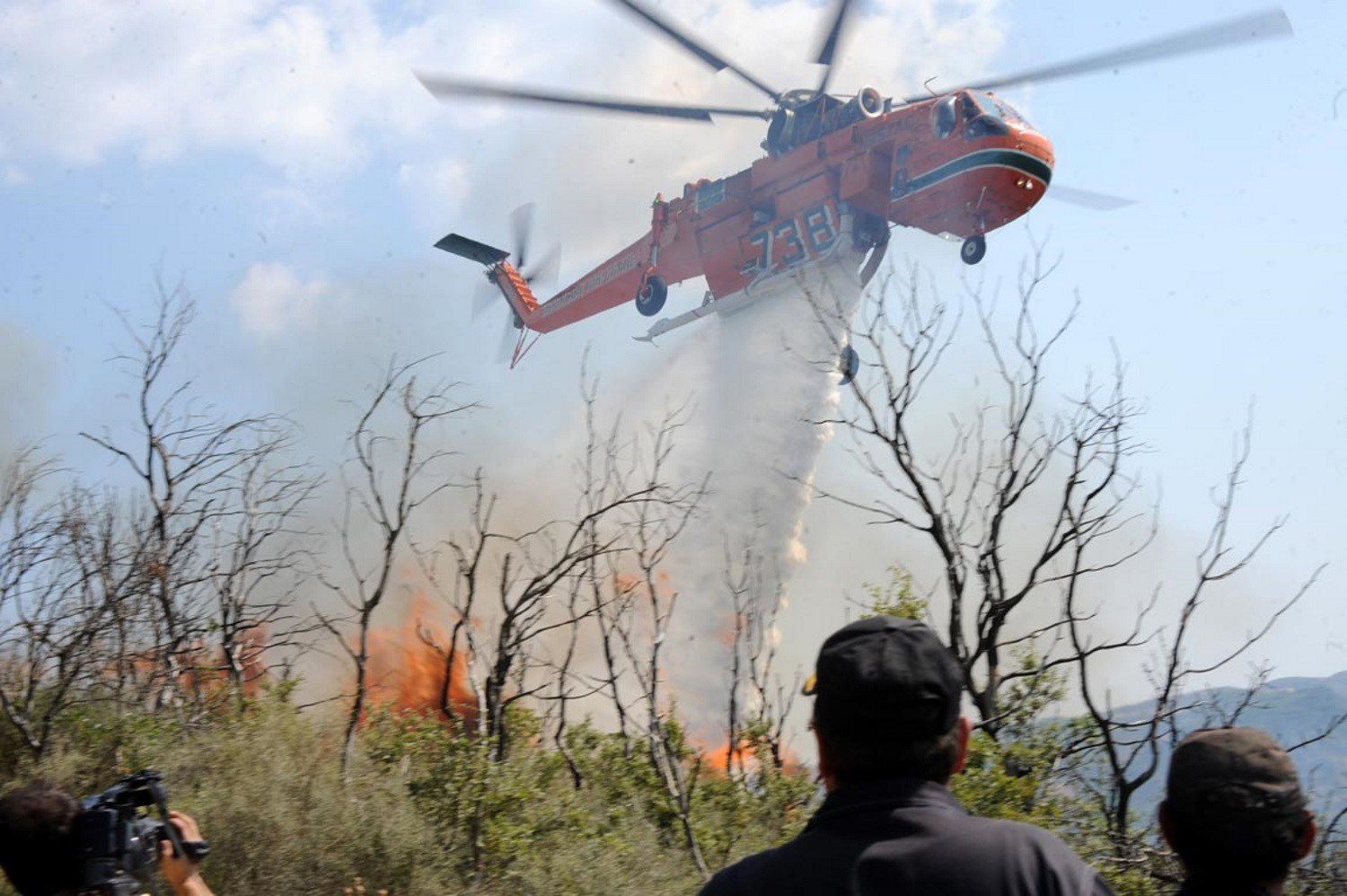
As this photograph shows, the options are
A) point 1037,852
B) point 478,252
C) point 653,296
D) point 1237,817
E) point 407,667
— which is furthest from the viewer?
point 478,252

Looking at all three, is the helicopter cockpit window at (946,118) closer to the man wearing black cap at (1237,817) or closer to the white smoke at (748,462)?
the white smoke at (748,462)

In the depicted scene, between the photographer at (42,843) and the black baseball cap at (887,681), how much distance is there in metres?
1.75

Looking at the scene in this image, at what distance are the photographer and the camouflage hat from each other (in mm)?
2292

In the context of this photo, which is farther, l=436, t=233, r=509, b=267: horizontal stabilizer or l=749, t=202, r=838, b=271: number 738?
l=436, t=233, r=509, b=267: horizontal stabilizer

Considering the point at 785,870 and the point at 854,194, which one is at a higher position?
the point at 854,194

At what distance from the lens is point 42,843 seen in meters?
3.11

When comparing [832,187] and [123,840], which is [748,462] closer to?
[832,187]

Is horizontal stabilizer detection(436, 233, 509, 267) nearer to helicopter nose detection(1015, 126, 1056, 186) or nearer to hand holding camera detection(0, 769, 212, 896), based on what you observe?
helicopter nose detection(1015, 126, 1056, 186)

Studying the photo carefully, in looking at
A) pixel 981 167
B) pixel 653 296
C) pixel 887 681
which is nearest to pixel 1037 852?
pixel 887 681

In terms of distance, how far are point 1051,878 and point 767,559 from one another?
24653 mm

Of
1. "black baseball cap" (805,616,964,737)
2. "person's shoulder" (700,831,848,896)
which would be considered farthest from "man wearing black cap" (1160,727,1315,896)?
"person's shoulder" (700,831,848,896)

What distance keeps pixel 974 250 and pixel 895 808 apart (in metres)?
20.1

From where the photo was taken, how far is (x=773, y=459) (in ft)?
86.1

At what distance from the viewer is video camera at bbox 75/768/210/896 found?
309 centimetres
